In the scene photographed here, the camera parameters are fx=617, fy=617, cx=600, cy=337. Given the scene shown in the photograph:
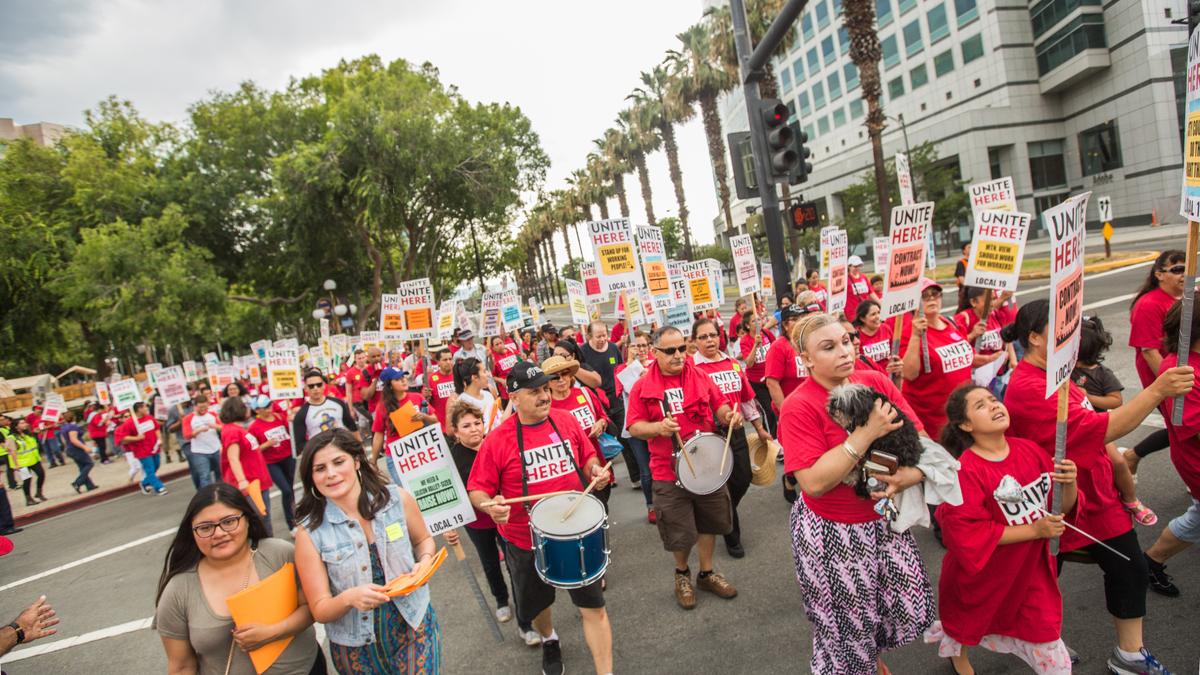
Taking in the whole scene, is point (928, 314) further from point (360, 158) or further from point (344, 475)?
point (360, 158)

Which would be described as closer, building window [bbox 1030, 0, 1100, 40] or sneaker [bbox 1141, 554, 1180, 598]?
sneaker [bbox 1141, 554, 1180, 598]

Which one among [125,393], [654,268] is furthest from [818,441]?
[125,393]

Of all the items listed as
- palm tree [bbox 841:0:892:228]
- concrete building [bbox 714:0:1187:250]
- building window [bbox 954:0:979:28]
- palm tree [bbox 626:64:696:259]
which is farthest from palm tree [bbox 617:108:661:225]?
building window [bbox 954:0:979:28]

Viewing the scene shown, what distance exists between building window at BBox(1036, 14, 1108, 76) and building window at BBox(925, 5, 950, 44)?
6.25 m

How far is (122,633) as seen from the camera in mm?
5602

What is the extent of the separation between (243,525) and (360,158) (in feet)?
80.9

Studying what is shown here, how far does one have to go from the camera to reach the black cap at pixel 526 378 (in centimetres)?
367

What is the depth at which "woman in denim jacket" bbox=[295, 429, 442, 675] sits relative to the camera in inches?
105

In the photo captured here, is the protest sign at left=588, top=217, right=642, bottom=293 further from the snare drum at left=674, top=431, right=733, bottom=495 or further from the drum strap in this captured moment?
the drum strap

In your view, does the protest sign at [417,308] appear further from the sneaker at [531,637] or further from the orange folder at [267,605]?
the orange folder at [267,605]

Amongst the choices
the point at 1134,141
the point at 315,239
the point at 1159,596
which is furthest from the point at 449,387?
the point at 1134,141

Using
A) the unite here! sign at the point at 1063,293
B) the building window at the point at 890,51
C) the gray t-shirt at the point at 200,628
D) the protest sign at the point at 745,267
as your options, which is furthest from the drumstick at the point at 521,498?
the building window at the point at 890,51

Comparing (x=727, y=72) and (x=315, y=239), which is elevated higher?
(x=727, y=72)

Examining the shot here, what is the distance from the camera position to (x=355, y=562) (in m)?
2.76
